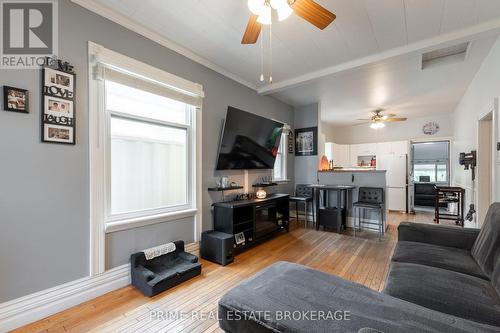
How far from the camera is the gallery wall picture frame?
183 centimetres

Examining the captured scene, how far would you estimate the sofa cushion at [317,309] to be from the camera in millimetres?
1009

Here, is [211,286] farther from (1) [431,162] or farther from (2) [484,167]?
(1) [431,162]

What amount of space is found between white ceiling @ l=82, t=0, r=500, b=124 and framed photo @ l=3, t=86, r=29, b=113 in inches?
39.0

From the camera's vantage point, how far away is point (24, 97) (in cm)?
174

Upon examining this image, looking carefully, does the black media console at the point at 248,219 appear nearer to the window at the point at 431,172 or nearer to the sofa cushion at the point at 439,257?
the sofa cushion at the point at 439,257

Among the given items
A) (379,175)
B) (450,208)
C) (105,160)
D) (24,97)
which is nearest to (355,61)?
(379,175)

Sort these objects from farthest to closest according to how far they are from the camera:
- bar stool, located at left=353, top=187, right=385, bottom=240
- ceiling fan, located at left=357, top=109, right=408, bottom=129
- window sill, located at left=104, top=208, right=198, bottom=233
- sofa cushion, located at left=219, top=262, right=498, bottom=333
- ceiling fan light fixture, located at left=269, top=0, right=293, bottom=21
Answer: ceiling fan, located at left=357, top=109, right=408, bottom=129 < bar stool, located at left=353, top=187, right=385, bottom=240 < window sill, located at left=104, top=208, right=198, bottom=233 < ceiling fan light fixture, located at left=269, top=0, right=293, bottom=21 < sofa cushion, located at left=219, top=262, right=498, bottom=333

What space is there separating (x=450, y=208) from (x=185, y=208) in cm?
589

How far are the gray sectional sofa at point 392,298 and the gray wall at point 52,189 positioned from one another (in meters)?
1.57

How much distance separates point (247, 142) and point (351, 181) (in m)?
2.38

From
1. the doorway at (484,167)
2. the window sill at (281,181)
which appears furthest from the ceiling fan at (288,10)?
the window sill at (281,181)

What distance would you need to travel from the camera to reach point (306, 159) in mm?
5133

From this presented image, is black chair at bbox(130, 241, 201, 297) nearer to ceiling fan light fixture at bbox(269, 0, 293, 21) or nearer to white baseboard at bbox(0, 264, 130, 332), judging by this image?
white baseboard at bbox(0, 264, 130, 332)

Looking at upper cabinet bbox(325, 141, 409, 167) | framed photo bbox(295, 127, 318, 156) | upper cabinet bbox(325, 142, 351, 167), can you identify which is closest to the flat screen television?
framed photo bbox(295, 127, 318, 156)
